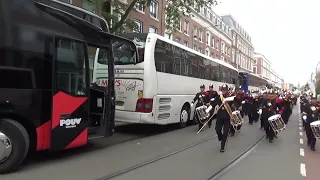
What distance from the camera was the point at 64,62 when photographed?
746cm

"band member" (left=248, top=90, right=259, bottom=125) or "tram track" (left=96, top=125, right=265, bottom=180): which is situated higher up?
"band member" (left=248, top=90, right=259, bottom=125)

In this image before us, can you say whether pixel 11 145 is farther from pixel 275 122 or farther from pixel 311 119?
pixel 311 119

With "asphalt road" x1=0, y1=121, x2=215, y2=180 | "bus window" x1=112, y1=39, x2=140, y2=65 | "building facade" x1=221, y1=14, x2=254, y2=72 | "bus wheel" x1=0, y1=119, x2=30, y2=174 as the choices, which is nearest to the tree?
"bus window" x1=112, y1=39, x2=140, y2=65

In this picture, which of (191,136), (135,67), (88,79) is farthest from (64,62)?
(191,136)

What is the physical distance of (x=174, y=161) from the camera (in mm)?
7895

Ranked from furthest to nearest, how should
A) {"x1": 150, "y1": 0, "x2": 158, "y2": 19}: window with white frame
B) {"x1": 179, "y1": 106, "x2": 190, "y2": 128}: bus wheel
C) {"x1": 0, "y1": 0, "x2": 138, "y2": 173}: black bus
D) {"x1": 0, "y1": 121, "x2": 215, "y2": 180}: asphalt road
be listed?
{"x1": 150, "y1": 0, "x2": 158, "y2": 19}: window with white frame
{"x1": 179, "y1": 106, "x2": 190, "y2": 128}: bus wheel
{"x1": 0, "y1": 0, "x2": 138, "y2": 173}: black bus
{"x1": 0, "y1": 121, "x2": 215, "y2": 180}: asphalt road

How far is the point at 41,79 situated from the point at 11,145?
144 centimetres

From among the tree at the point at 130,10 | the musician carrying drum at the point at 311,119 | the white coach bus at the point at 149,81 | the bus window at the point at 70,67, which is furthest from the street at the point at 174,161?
the tree at the point at 130,10

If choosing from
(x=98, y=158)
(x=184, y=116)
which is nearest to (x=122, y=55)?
(x=184, y=116)

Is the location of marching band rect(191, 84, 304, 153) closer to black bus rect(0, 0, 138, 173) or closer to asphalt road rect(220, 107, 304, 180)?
asphalt road rect(220, 107, 304, 180)

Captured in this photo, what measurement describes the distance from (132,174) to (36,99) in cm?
250

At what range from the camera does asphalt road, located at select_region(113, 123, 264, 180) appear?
6492 millimetres

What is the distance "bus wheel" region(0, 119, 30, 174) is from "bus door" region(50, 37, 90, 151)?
0.70 m

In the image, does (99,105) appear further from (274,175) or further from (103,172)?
(274,175)
